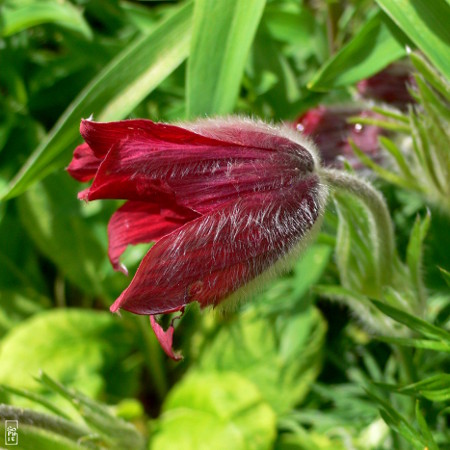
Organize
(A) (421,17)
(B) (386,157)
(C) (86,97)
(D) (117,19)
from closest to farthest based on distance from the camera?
(A) (421,17)
(C) (86,97)
(B) (386,157)
(D) (117,19)

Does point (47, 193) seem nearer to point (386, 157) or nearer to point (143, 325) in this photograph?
point (143, 325)

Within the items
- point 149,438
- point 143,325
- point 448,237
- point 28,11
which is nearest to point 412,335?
point 448,237

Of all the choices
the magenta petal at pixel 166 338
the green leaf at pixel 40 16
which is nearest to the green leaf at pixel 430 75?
the magenta petal at pixel 166 338

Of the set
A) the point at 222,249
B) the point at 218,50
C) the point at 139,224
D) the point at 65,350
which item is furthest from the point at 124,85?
the point at 65,350

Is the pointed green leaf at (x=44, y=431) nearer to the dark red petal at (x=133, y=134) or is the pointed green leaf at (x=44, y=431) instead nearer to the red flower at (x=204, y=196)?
the red flower at (x=204, y=196)

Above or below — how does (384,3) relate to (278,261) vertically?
above

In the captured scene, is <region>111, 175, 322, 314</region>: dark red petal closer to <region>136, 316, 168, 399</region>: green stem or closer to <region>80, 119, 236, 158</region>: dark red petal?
<region>80, 119, 236, 158</region>: dark red petal
